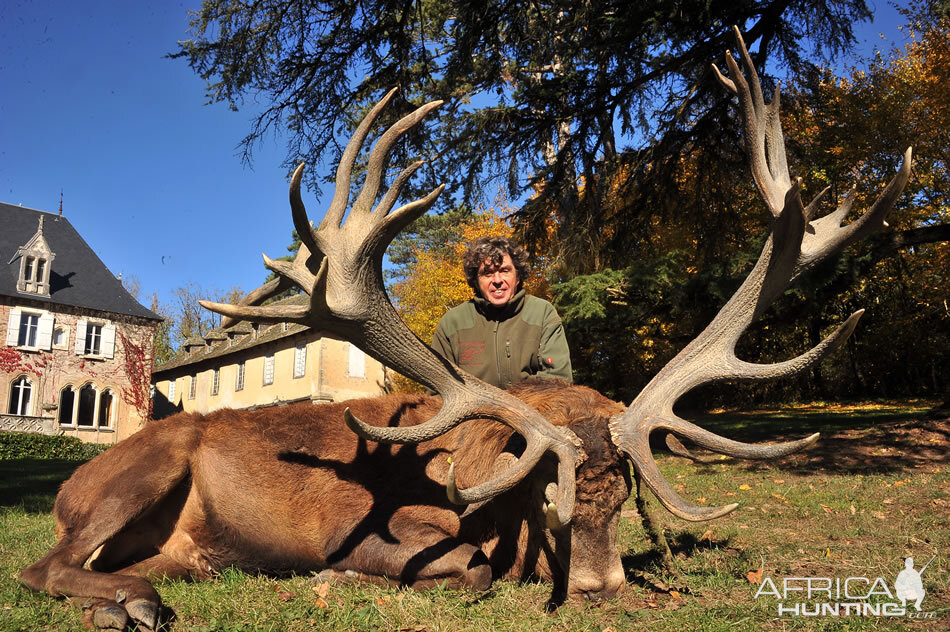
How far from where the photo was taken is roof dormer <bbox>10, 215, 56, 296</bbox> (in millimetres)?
33438

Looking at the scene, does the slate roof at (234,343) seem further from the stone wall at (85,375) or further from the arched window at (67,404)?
the arched window at (67,404)

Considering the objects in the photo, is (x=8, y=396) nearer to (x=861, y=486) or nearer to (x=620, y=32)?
(x=620, y=32)

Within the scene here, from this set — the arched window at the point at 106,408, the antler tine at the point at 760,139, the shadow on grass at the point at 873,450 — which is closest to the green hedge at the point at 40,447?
the arched window at the point at 106,408

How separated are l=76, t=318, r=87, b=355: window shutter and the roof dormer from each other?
2269 mm

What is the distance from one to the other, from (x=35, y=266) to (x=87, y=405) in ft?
26.2

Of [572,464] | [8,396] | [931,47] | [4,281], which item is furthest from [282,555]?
[4,281]

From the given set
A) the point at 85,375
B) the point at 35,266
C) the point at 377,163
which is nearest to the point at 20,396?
the point at 85,375

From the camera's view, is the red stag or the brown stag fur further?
the brown stag fur

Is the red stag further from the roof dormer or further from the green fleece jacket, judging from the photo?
the roof dormer

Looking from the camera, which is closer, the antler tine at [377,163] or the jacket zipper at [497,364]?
the antler tine at [377,163]

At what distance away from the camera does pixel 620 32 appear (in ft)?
30.0

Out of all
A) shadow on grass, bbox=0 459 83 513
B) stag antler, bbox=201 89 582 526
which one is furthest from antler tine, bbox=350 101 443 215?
shadow on grass, bbox=0 459 83 513

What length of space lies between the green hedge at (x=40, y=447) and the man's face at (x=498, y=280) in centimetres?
2837

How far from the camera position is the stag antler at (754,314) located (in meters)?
3.64
